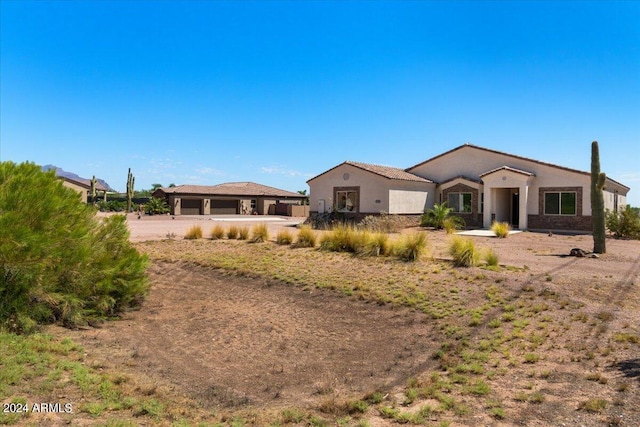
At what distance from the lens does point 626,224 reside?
23.3 meters

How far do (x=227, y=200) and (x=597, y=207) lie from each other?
4295 cm

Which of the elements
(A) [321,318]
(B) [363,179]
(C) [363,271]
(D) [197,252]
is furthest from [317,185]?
(A) [321,318]

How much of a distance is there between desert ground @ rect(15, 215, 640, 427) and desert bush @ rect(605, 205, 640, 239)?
9625 millimetres

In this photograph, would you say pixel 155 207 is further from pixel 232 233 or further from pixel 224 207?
pixel 232 233

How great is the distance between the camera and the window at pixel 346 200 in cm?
3303

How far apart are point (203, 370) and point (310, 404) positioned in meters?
2.51

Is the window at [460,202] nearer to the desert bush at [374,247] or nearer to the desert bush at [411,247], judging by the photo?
the desert bush at [374,247]

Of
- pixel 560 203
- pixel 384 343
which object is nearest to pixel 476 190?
pixel 560 203

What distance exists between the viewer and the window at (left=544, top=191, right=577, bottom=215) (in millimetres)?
27484

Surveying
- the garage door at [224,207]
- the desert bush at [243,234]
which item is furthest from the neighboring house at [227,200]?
the desert bush at [243,234]

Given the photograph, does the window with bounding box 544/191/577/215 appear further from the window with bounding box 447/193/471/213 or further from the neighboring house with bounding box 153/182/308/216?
the neighboring house with bounding box 153/182/308/216

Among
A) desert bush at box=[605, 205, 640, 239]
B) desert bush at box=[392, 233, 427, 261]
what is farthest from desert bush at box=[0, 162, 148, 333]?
desert bush at box=[605, 205, 640, 239]

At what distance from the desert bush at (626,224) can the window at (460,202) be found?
→ 926 centimetres

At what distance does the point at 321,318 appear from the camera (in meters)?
10.7
